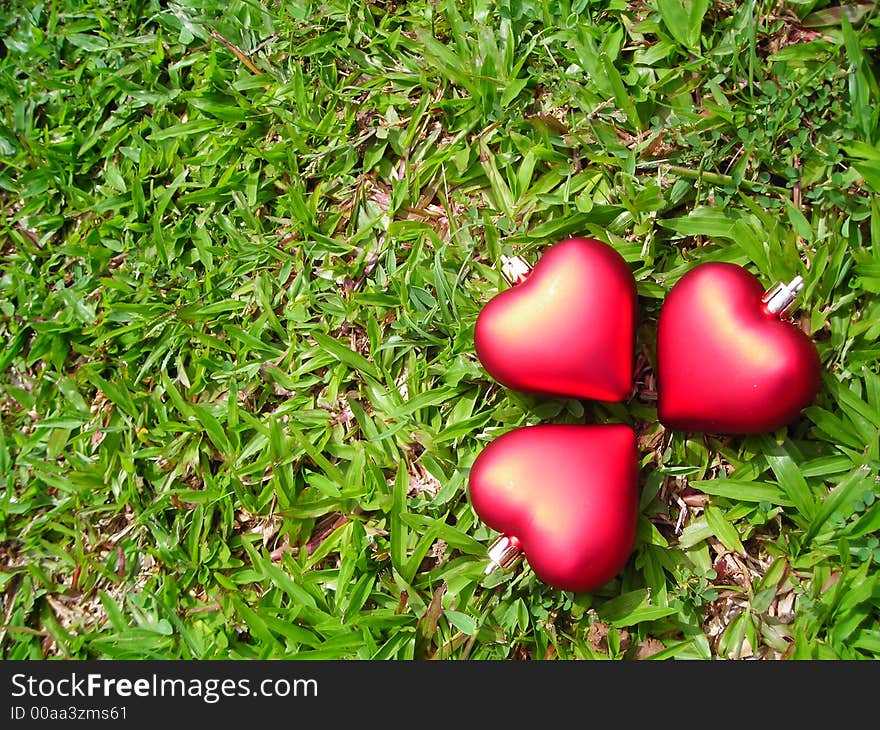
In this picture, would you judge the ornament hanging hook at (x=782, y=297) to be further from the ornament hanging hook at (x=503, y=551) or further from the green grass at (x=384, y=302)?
the ornament hanging hook at (x=503, y=551)

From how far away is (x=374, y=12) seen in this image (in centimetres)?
217

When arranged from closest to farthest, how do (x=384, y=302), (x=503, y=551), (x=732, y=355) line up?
(x=732, y=355)
(x=503, y=551)
(x=384, y=302)

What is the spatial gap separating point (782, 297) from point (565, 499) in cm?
61

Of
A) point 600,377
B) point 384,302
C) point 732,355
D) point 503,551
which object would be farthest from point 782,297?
point 384,302

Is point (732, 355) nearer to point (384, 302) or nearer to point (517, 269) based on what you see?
point (517, 269)

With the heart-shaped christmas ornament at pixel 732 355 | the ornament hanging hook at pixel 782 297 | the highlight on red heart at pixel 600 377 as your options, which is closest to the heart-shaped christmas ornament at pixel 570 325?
the highlight on red heart at pixel 600 377

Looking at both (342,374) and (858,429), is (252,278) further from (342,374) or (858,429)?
(858,429)

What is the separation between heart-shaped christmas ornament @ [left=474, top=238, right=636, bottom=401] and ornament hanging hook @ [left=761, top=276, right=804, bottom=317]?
0.28 m

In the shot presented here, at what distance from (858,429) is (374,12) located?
1609 millimetres

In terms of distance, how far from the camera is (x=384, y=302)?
2.02 metres

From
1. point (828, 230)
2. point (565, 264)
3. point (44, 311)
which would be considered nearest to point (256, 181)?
point (44, 311)

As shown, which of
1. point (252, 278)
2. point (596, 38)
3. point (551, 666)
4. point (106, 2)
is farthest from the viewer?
point (106, 2)

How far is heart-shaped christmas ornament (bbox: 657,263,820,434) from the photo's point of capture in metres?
1.59

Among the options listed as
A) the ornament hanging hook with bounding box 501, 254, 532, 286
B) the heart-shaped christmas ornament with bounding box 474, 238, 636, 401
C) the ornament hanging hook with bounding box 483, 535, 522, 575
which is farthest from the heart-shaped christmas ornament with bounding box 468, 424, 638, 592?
the ornament hanging hook with bounding box 501, 254, 532, 286
